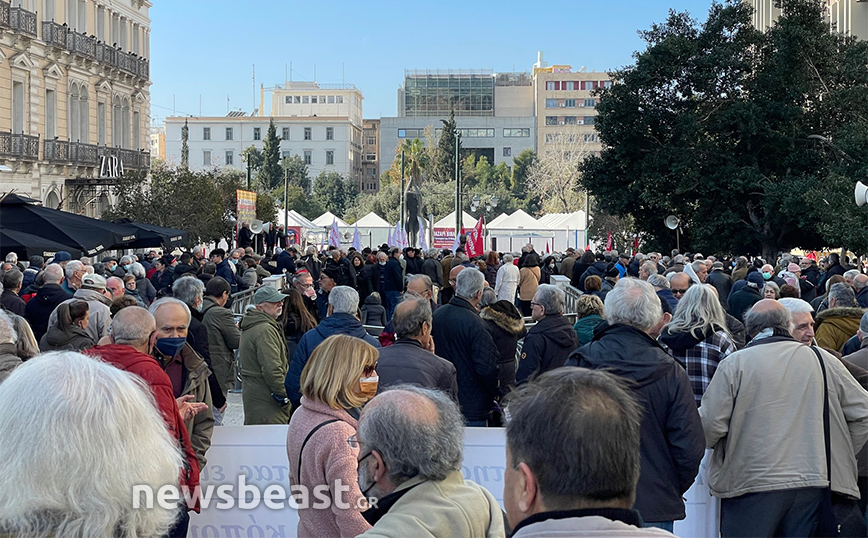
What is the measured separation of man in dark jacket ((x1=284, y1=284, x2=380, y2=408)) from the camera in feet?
23.0

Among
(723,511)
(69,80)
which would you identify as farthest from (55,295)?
(69,80)

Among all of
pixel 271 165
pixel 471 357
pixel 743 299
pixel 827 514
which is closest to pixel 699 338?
pixel 827 514

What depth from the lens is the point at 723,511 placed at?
543cm

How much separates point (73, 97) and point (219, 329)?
1263 inches

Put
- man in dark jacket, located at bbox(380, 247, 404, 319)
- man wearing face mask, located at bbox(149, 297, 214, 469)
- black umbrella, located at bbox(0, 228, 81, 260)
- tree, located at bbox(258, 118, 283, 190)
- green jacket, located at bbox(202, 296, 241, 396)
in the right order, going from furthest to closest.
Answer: tree, located at bbox(258, 118, 283, 190) → man in dark jacket, located at bbox(380, 247, 404, 319) → black umbrella, located at bbox(0, 228, 81, 260) → green jacket, located at bbox(202, 296, 241, 396) → man wearing face mask, located at bbox(149, 297, 214, 469)

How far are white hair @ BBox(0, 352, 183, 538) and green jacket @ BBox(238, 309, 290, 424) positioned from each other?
5078mm

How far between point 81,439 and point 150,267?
62.5ft

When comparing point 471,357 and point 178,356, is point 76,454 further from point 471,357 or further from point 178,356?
point 471,357

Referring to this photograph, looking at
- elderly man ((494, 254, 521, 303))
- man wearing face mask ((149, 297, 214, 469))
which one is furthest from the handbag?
elderly man ((494, 254, 521, 303))

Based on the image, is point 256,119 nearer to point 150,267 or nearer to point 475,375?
point 150,267

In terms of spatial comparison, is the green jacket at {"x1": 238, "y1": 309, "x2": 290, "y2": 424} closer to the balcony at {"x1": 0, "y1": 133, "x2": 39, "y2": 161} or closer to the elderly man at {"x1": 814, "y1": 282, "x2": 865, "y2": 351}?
the elderly man at {"x1": 814, "y1": 282, "x2": 865, "y2": 351}

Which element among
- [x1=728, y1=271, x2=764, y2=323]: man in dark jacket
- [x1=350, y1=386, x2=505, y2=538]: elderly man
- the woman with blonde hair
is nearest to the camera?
[x1=350, y1=386, x2=505, y2=538]: elderly man

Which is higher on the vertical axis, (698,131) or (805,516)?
(698,131)

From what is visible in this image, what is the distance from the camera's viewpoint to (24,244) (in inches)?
581
